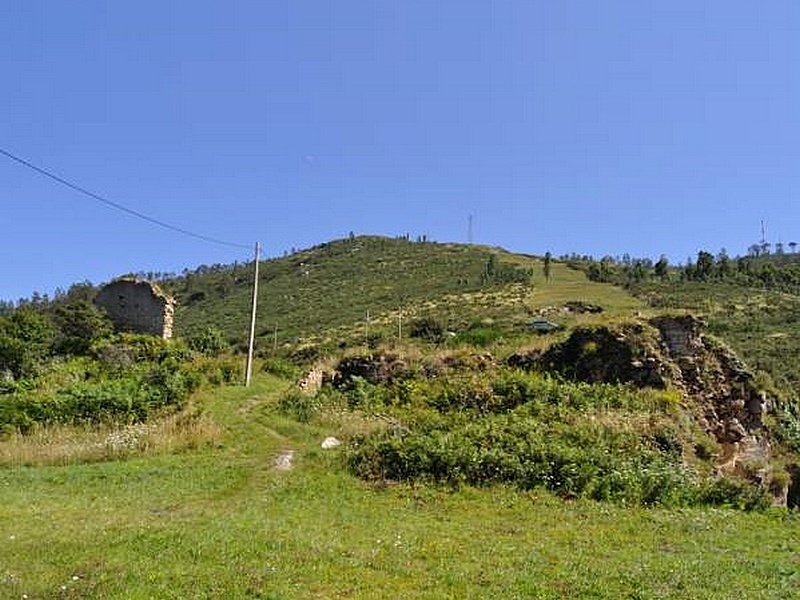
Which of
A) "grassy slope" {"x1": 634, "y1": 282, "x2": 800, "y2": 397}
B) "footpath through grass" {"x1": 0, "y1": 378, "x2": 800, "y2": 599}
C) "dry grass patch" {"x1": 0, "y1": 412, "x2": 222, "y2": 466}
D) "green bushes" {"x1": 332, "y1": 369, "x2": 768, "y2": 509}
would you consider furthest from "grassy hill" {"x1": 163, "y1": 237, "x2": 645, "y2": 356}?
"footpath through grass" {"x1": 0, "y1": 378, "x2": 800, "y2": 599}

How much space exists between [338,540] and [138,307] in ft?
111

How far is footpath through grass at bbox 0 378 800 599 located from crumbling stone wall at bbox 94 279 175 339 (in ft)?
79.5

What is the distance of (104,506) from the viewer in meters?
13.4

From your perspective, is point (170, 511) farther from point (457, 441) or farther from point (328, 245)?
point (328, 245)

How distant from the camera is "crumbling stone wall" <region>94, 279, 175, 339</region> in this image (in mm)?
40500

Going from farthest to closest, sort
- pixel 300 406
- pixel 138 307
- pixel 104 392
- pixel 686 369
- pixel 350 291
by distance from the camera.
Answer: pixel 350 291 → pixel 138 307 → pixel 300 406 → pixel 686 369 → pixel 104 392

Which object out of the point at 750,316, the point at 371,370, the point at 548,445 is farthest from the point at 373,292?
the point at 548,445

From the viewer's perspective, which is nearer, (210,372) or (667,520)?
(667,520)

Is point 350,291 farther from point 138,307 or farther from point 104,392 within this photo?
point 104,392

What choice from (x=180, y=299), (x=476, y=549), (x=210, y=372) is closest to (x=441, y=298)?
(x=180, y=299)

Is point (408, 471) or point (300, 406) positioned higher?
point (300, 406)

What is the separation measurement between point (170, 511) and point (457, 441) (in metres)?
6.56

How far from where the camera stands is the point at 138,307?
135 ft

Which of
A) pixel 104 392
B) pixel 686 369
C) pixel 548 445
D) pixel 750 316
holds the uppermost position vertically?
pixel 750 316
